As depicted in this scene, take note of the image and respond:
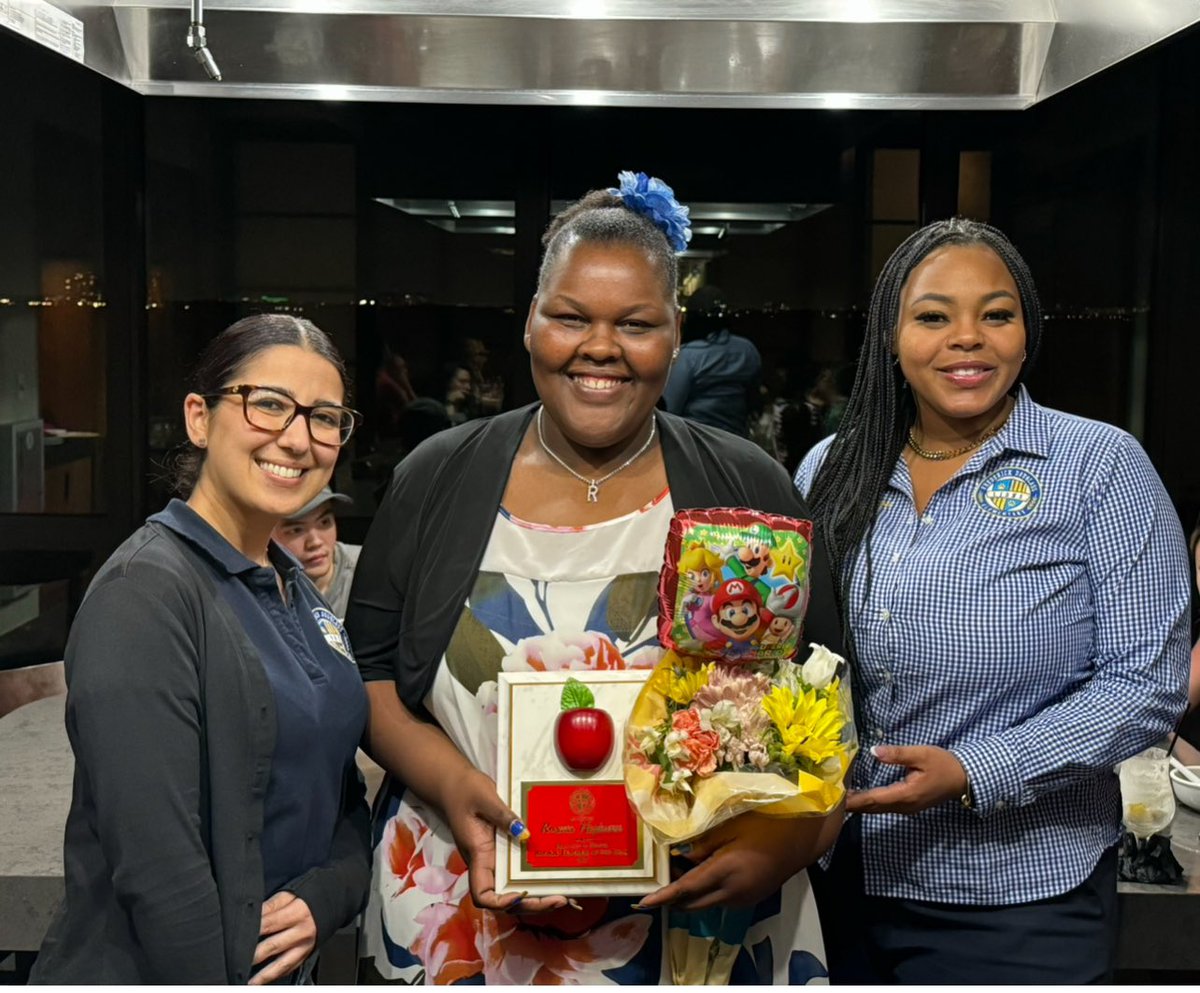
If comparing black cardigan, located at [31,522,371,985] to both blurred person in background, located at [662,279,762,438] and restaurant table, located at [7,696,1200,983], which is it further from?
blurred person in background, located at [662,279,762,438]

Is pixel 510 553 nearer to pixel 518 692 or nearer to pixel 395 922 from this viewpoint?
pixel 518 692

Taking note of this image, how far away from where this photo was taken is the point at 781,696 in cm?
159

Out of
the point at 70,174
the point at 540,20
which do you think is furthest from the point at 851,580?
the point at 70,174

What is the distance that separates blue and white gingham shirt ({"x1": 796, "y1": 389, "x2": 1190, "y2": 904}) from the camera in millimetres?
1880

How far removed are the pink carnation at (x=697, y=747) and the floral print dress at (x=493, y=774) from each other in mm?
243

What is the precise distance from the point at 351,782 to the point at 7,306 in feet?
14.5

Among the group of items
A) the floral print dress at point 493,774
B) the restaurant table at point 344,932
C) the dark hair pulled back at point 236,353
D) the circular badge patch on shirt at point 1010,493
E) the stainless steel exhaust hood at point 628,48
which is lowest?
the restaurant table at point 344,932

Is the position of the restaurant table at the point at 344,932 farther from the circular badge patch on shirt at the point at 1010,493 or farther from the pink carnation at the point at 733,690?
the pink carnation at the point at 733,690

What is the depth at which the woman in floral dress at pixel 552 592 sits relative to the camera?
1828mm

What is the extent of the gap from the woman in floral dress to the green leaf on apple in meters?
0.15

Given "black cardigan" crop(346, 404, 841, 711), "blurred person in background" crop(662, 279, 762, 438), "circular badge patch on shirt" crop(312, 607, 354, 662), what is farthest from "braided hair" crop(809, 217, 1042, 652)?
"blurred person in background" crop(662, 279, 762, 438)

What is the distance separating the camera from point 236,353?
170 centimetres

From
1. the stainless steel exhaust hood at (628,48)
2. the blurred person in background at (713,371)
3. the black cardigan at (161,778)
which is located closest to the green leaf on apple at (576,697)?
the black cardigan at (161,778)

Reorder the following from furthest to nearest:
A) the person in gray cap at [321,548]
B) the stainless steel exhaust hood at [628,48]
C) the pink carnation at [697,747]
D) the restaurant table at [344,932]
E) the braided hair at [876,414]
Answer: the person in gray cap at [321,548] → the restaurant table at [344,932] → the braided hair at [876,414] → the stainless steel exhaust hood at [628,48] → the pink carnation at [697,747]
